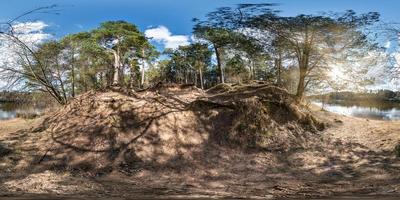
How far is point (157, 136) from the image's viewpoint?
42.9 ft

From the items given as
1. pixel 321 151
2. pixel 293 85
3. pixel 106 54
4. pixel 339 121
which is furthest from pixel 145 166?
pixel 106 54

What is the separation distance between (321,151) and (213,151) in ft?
11.2

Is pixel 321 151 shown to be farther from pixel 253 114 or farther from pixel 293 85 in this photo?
pixel 293 85

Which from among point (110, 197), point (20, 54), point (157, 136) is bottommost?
point (110, 197)

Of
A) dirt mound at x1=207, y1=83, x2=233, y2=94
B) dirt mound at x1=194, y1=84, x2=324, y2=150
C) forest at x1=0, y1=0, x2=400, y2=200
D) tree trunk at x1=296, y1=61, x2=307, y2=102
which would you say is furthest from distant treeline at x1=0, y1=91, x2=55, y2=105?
tree trunk at x1=296, y1=61, x2=307, y2=102

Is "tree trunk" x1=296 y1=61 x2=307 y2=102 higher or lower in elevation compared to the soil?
higher

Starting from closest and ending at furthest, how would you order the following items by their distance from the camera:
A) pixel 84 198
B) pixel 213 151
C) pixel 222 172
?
pixel 84 198 → pixel 222 172 → pixel 213 151

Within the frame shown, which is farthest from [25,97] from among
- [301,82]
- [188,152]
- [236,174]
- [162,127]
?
[236,174]

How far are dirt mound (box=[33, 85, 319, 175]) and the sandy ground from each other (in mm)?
412

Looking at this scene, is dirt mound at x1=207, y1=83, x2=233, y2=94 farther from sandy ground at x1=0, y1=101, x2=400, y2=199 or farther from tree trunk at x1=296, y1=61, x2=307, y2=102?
sandy ground at x1=0, y1=101, x2=400, y2=199

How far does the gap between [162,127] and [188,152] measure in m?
1.36

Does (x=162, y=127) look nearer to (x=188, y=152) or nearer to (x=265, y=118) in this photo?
(x=188, y=152)

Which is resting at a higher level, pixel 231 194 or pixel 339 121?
pixel 339 121

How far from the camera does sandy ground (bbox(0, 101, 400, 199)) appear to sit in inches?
368
